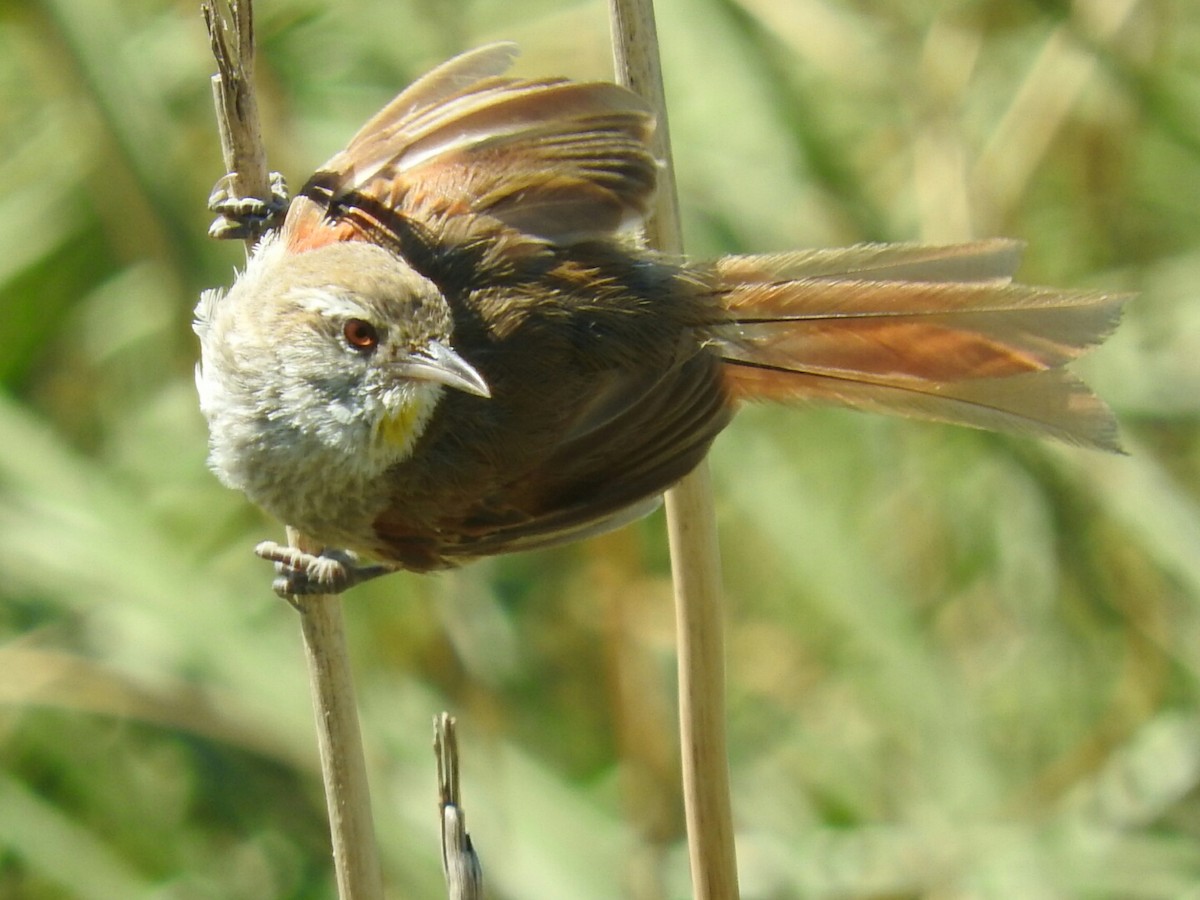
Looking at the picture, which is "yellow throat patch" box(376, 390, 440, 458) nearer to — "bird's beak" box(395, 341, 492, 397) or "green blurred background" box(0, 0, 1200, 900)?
"bird's beak" box(395, 341, 492, 397)

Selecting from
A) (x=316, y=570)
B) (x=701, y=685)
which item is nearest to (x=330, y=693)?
(x=316, y=570)

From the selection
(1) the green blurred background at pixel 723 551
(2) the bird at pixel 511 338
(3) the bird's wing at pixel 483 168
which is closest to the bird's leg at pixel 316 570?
(2) the bird at pixel 511 338

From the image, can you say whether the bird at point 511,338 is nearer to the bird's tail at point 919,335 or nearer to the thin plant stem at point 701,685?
the bird's tail at point 919,335

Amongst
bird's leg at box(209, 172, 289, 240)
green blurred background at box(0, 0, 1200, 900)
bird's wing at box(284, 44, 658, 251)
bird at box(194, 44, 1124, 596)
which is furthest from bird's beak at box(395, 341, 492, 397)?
green blurred background at box(0, 0, 1200, 900)

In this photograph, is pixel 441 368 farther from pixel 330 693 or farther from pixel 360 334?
pixel 330 693

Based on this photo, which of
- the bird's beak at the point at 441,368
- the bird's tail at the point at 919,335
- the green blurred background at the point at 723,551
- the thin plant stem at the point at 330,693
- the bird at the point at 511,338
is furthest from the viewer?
the green blurred background at the point at 723,551

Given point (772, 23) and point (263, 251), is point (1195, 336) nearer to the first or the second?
point (772, 23)
